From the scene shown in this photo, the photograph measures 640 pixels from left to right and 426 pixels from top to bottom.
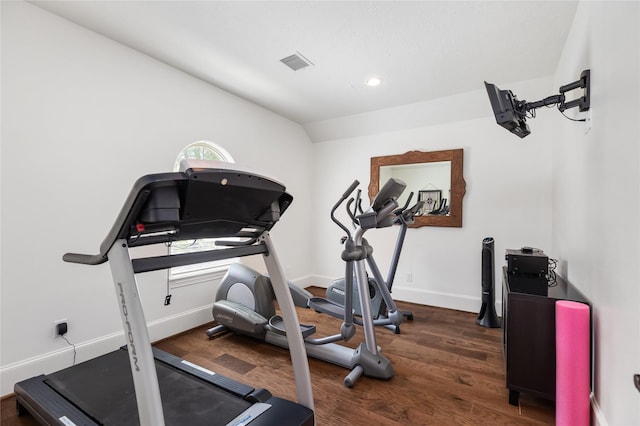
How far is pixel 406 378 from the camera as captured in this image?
2.11 meters

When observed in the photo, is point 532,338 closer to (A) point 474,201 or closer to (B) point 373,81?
(A) point 474,201

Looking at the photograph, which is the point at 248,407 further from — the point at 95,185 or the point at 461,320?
the point at 461,320

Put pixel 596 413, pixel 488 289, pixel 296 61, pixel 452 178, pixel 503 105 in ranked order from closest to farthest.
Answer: pixel 596 413 → pixel 503 105 → pixel 296 61 → pixel 488 289 → pixel 452 178

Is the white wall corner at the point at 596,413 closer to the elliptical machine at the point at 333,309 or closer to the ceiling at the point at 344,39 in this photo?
the elliptical machine at the point at 333,309

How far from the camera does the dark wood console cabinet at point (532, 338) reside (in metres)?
1.68

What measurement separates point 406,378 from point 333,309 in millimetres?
810

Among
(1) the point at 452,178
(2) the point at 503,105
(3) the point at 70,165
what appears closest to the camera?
(2) the point at 503,105

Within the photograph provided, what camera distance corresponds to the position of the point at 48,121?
2.14m

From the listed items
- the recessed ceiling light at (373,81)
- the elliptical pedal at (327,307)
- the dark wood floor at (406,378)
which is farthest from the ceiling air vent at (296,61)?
the dark wood floor at (406,378)

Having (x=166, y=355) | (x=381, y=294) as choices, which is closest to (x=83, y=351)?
(x=166, y=355)

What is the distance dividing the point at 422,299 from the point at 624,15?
11.0ft

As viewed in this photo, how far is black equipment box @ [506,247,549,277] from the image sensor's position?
179cm

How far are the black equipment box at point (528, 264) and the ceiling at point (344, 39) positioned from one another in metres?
1.75

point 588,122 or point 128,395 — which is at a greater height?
point 588,122
